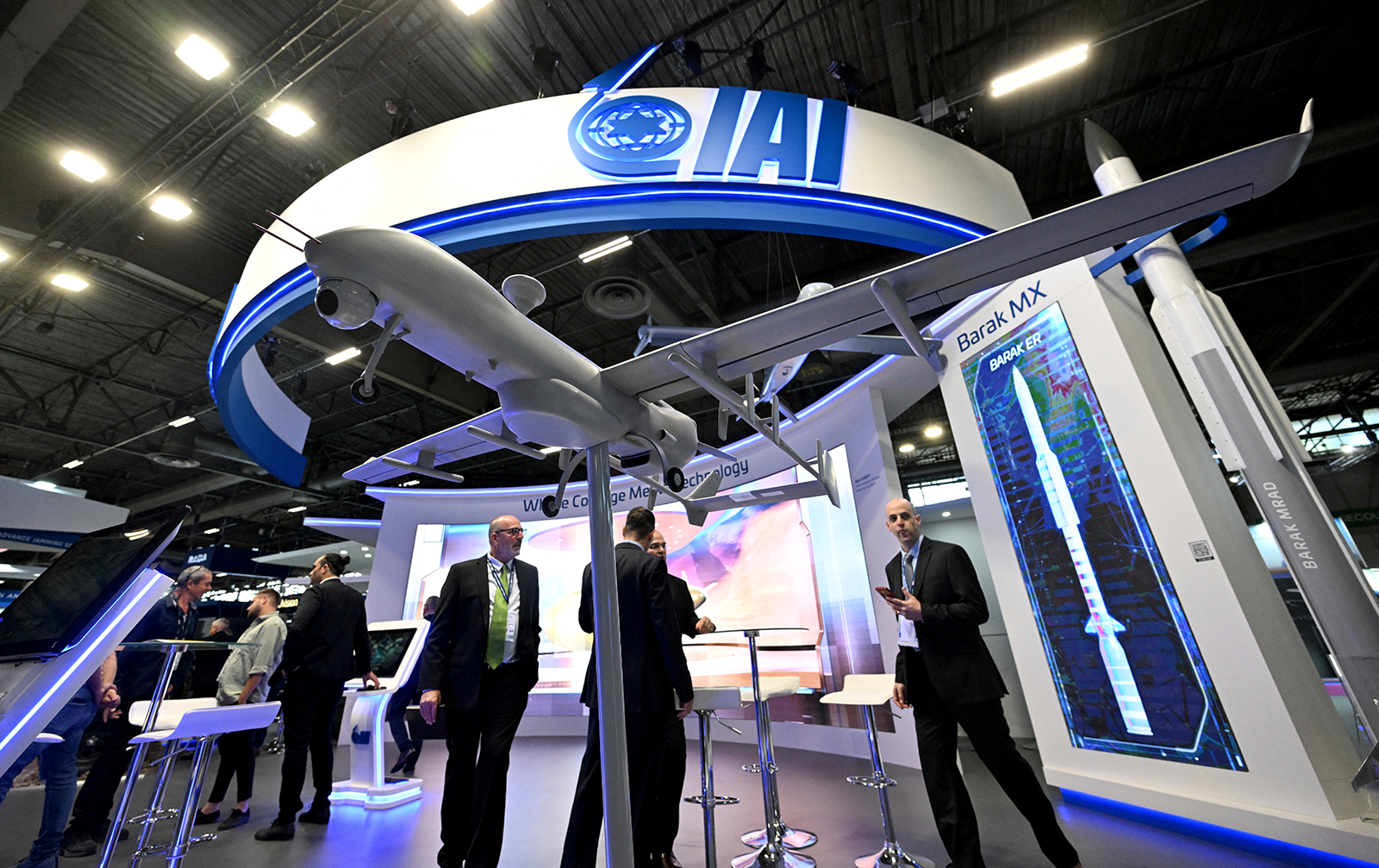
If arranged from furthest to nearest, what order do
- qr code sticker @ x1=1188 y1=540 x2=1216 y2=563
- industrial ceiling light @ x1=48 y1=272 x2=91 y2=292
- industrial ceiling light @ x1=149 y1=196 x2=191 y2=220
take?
industrial ceiling light @ x1=48 y1=272 x2=91 y2=292 < industrial ceiling light @ x1=149 y1=196 x2=191 y2=220 < qr code sticker @ x1=1188 y1=540 x2=1216 y2=563

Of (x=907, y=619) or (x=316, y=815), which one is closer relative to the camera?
(x=907, y=619)

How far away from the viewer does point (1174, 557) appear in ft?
11.4

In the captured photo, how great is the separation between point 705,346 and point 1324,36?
25.9 feet

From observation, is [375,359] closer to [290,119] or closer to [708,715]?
[708,715]

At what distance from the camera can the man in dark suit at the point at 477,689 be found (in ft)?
8.66

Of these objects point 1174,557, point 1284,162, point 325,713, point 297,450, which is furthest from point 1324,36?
point 297,450

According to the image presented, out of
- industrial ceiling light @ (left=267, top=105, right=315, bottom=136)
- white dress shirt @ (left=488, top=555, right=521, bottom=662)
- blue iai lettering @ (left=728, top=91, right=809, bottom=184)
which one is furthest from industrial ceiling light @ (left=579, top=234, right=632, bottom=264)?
white dress shirt @ (left=488, top=555, right=521, bottom=662)

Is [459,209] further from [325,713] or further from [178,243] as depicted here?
[178,243]

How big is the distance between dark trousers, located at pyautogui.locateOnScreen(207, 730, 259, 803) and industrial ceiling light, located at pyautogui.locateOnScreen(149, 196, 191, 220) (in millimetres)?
5251

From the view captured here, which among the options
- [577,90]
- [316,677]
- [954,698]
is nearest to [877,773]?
[954,698]

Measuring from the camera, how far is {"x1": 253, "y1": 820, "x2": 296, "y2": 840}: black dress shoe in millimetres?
3574

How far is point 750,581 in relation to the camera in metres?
7.46

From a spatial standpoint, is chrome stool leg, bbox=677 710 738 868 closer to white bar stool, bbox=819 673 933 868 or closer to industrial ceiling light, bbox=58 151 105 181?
white bar stool, bbox=819 673 933 868

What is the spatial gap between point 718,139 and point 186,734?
13.5ft
